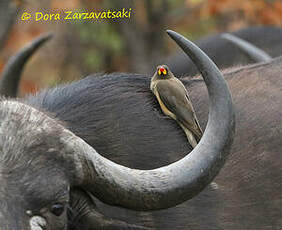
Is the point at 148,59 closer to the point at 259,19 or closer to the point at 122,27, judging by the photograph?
the point at 122,27

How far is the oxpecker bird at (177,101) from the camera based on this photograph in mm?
4941

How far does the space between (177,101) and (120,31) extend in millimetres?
10045

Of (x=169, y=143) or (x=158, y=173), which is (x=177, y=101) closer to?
(x=169, y=143)

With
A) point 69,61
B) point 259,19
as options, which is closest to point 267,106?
point 259,19

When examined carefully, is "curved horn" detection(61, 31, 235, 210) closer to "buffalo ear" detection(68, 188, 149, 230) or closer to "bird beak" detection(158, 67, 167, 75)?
"buffalo ear" detection(68, 188, 149, 230)

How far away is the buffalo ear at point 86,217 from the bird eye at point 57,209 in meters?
0.14

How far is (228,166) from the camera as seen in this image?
17.0 feet

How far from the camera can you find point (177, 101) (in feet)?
16.3

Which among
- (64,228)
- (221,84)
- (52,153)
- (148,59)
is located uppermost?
→ (148,59)

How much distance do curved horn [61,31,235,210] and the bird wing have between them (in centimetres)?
64

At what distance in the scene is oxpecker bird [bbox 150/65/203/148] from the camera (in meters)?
4.94

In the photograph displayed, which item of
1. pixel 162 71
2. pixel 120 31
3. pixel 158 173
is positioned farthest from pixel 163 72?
pixel 120 31

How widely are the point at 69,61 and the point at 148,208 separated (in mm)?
12034

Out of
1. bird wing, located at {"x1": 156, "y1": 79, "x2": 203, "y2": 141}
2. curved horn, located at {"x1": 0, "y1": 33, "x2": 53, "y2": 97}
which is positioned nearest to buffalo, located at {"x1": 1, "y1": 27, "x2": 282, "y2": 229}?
bird wing, located at {"x1": 156, "y1": 79, "x2": 203, "y2": 141}
